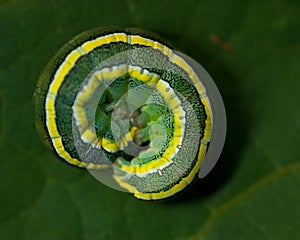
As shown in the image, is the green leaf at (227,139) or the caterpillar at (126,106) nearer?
the caterpillar at (126,106)

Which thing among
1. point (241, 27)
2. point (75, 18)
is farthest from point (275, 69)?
point (75, 18)

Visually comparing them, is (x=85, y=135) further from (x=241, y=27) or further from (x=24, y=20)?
(x=241, y=27)

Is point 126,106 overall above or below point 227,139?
above

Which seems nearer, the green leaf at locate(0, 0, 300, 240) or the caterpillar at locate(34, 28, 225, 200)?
the caterpillar at locate(34, 28, 225, 200)

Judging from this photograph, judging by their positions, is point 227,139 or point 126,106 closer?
point 126,106
